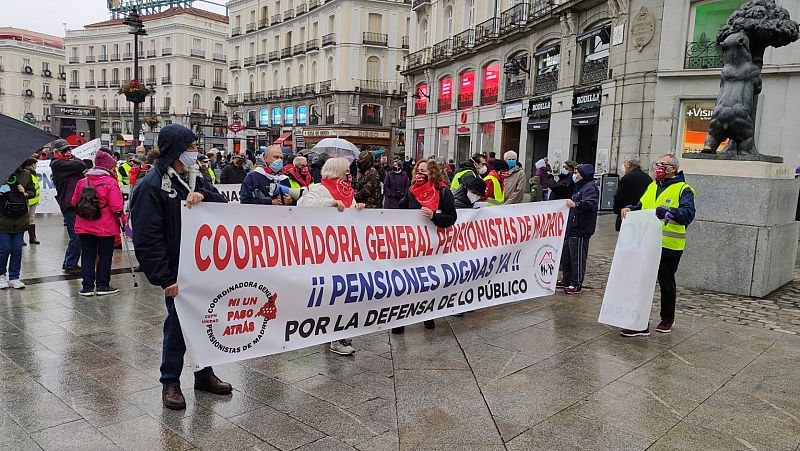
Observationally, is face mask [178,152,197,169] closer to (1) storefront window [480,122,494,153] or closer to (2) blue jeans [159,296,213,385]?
(2) blue jeans [159,296,213,385]

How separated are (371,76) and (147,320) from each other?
47878 millimetres

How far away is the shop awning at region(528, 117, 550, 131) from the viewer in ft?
79.1

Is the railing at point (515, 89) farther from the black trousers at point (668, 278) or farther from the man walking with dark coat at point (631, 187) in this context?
the black trousers at point (668, 278)

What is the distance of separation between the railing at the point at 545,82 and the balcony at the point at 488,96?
3.76 metres

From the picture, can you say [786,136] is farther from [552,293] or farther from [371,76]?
[371,76]

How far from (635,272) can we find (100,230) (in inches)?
242

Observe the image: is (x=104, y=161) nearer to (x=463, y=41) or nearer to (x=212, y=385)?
(x=212, y=385)

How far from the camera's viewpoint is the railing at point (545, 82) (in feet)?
78.0

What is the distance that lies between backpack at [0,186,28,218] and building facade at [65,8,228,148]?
204 ft

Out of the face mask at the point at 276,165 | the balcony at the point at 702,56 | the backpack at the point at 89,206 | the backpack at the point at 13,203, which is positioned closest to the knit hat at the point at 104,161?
the backpack at the point at 89,206

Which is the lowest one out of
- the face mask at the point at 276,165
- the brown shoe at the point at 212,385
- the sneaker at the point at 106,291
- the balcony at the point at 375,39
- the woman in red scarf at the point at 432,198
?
the sneaker at the point at 106,291

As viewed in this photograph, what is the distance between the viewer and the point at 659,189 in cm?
613

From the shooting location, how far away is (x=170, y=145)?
3.90 meters

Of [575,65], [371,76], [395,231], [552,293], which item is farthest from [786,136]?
[371,76]
